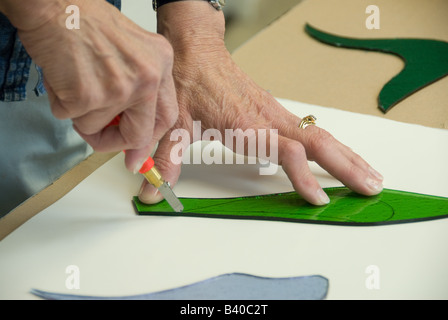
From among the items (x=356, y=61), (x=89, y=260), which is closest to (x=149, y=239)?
(x=89, y=260)

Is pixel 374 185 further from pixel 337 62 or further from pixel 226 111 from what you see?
pixel 337 62

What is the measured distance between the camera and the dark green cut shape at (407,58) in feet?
3.76

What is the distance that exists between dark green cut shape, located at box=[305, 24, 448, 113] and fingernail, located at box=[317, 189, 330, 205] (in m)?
0.36

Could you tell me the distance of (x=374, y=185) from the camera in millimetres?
855

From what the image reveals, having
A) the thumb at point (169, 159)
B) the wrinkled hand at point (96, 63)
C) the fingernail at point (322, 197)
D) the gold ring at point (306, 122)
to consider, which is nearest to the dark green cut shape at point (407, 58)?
the gold ring at point (306, 122)

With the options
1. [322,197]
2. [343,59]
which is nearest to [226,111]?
[322,197]

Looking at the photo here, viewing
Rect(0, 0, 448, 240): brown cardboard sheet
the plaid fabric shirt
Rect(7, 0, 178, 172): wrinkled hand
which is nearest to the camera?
Rect(7, 0, 178, 172): wrinkled hand

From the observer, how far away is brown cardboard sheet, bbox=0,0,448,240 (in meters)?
1.10

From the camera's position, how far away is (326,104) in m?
1.14

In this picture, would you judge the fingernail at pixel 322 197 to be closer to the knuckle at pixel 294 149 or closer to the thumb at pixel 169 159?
the knuckle at pixel 294 149

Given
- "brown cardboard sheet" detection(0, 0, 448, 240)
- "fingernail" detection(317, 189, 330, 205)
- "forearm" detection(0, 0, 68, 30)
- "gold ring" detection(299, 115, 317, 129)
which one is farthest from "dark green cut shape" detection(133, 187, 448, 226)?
"forearm" detection(0, 0, 68, 30)

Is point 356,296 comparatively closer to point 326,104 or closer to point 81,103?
point 81,103

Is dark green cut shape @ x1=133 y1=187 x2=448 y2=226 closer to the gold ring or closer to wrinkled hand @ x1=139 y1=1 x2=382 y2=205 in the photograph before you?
wrinkled hand @ x1=139 y1=1 x2=382 y2=205

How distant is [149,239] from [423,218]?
44 centimetres
